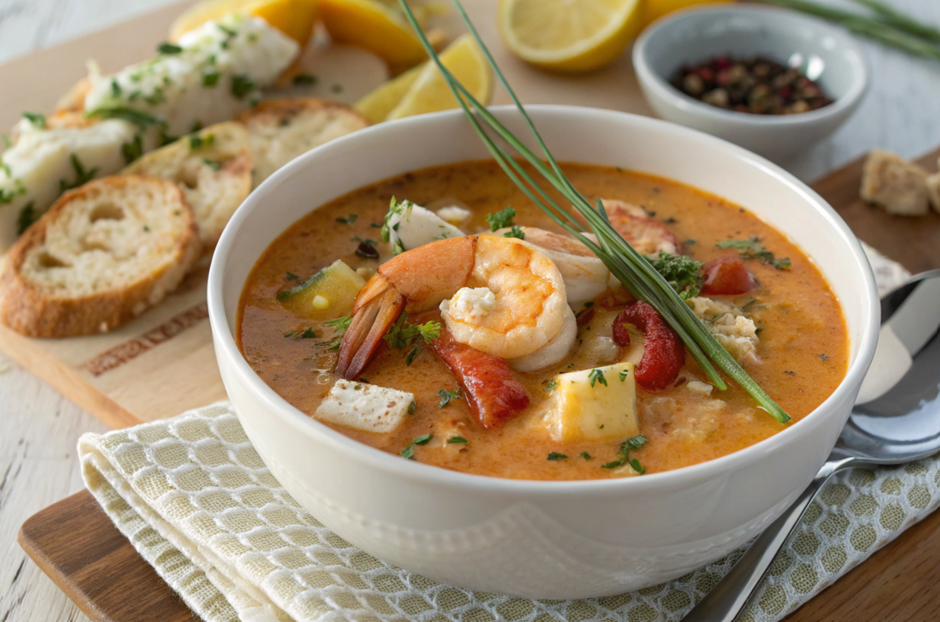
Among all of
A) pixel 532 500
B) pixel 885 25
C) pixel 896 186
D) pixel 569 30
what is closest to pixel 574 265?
pixel 532 500

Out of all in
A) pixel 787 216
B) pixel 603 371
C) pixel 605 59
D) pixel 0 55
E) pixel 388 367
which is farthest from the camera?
pixel 0 55

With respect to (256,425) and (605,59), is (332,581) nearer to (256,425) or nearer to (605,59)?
A: (256,425)

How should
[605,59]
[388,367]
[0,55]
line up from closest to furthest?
1. [388,367]
2. [605,59]
3. [0,55]

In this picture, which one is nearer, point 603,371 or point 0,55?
point 603,371

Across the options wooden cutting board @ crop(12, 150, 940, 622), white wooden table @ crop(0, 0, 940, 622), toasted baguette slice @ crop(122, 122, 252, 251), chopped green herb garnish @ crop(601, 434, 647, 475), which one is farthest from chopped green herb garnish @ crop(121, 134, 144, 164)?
chopped green herb garnish @ crop(601, 434, 647, 475)

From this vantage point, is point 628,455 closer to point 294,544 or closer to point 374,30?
point 294,544

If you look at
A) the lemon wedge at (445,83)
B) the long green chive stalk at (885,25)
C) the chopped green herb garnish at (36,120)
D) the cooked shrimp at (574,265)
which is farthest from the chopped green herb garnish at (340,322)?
the long green chive stalk at (885,25)

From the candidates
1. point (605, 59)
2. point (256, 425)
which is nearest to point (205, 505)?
point (256, 425)

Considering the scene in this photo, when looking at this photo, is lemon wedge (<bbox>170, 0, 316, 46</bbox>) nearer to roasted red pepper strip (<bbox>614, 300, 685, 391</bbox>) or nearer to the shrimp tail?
the shrimp tail
